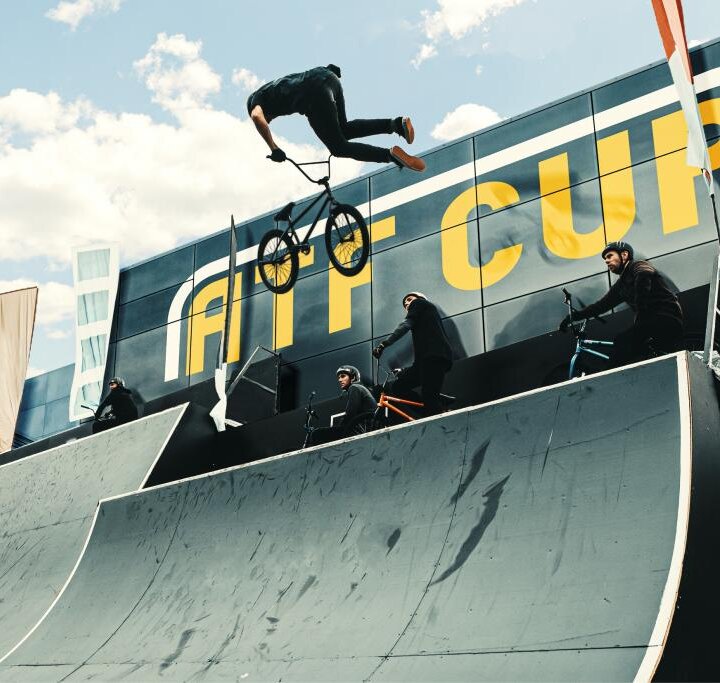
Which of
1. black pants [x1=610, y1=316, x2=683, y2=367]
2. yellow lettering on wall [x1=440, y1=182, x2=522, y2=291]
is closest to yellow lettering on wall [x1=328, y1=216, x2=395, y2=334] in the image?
yellow lettering on wall [x1=440, y1=182, x2=522, y2=291]

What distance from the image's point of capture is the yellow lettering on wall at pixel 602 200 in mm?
11922

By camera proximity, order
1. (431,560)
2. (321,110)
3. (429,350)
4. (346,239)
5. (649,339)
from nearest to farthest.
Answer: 1. (431,560)
2. (649,339)
3. (429,350)
4. (321,110)
5. (346,239)

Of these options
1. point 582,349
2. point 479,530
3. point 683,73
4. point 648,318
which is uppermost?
point 683,73

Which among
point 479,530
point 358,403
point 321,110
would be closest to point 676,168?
point 321,110

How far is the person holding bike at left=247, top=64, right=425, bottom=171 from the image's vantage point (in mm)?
9383

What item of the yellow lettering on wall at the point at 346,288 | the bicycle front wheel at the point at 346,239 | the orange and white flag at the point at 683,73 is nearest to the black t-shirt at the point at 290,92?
the bicycle front wheel at the point at 346,239

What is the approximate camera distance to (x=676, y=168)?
455 inches

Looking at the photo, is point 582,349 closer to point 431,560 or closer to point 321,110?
point 431,560

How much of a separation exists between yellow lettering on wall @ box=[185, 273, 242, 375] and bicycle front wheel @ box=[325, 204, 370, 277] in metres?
3.42

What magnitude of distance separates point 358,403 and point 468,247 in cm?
564

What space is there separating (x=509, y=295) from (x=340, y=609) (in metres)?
8.07

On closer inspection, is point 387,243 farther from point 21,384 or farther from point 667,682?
point 21,384

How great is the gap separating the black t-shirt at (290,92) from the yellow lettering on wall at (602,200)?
4723 mm

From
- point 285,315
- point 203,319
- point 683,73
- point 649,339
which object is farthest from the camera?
point 203,319
